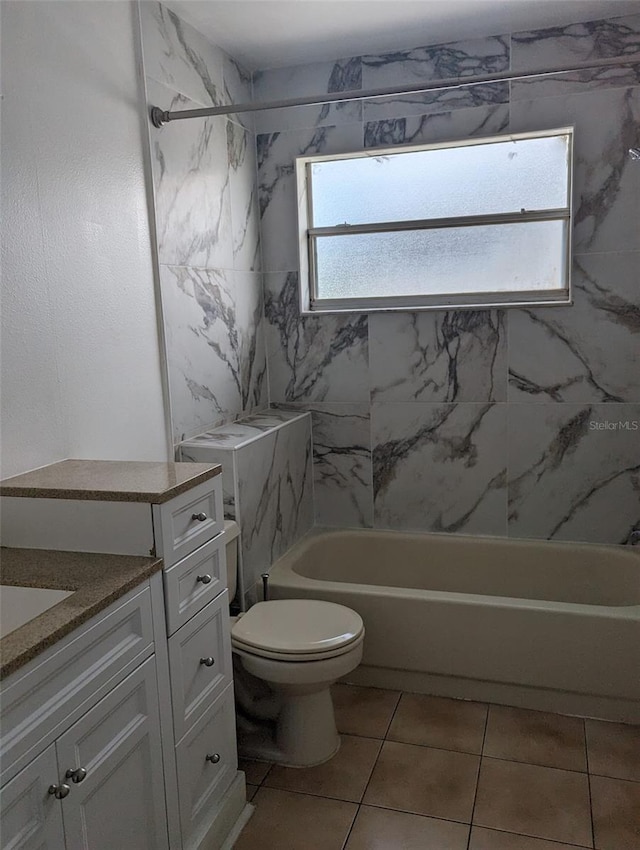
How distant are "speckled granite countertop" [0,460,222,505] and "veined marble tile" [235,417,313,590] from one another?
70cm

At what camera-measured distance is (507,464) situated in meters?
3.11

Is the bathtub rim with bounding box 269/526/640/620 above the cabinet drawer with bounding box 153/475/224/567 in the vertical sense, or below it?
below

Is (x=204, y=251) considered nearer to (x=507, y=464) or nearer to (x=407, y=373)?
(x=407, y=373)

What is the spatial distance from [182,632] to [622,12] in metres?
2.69

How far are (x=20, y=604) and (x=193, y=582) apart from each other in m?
0.43

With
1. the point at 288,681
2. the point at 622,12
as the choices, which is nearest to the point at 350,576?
the point at 288,681

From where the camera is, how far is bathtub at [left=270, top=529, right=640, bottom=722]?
8.04 feet

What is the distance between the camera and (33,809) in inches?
47.1

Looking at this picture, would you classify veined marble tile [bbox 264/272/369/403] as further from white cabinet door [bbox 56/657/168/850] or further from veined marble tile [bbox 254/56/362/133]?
white cabinet door [bbox 56/657/168/850]

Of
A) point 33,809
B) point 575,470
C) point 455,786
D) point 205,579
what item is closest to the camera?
point 33,809

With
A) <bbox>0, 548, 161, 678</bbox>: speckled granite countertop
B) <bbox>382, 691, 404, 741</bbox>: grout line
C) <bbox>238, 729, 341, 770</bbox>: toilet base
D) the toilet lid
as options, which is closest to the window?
the toilet lid

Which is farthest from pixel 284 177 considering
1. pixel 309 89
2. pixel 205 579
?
pixel 205 579

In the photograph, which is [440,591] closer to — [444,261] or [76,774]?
[444,261]

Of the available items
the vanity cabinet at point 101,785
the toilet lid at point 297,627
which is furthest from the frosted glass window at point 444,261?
the vanity cabinet at point 101,785
